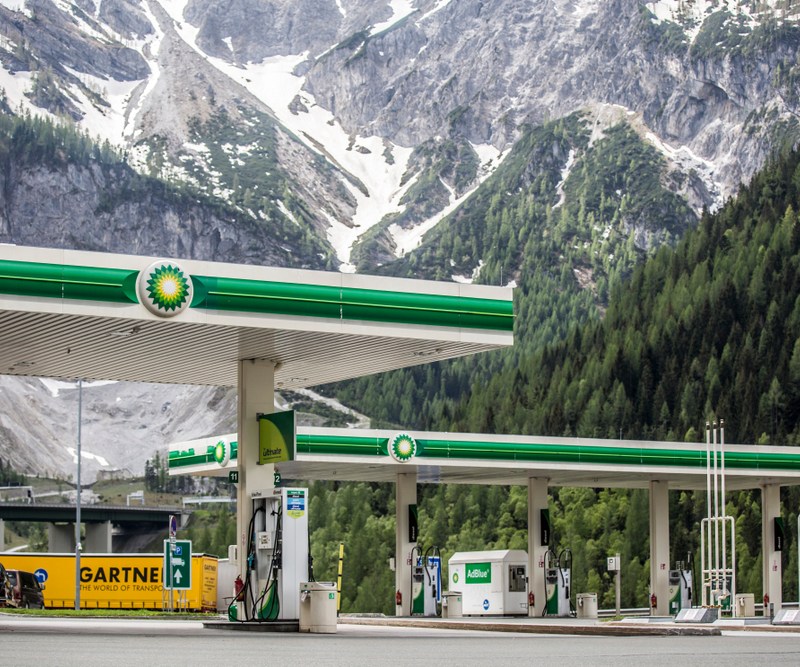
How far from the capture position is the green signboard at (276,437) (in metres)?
29.3

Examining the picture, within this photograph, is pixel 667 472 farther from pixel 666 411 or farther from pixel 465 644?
pixel 666 411

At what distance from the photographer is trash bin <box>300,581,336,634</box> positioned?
2825cm

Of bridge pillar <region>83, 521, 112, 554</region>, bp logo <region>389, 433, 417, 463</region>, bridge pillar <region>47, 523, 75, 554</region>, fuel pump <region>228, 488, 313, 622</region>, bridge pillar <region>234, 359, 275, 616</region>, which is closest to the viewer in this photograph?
fuel pump <region>228, 488, 313, 622</region>

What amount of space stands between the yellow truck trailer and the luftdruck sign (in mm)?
9361

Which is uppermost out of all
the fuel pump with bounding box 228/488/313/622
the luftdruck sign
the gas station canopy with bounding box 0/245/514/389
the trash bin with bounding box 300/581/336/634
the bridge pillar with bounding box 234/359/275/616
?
the gas station canopy with bounding box 0/245/514/389

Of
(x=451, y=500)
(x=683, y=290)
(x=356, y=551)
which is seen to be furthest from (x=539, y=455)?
(x=683, y=290)

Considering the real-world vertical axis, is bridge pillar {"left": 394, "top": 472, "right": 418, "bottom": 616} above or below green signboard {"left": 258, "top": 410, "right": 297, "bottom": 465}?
below

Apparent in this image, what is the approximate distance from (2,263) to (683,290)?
136m

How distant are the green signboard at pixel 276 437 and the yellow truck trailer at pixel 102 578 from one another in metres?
27.1

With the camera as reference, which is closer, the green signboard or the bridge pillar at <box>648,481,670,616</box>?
the green signboard

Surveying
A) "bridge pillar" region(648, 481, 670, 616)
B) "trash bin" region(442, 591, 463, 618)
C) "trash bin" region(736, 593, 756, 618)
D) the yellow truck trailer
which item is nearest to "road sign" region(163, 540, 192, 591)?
"trash bin" region(442, 591, 463, 618)

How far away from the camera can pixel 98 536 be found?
5448 inches

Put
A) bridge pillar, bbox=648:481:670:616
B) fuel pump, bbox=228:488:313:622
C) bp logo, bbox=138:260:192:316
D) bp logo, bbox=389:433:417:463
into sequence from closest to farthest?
1. bp logo, bbox=138:260:192:316
2. fuel pump, bbox=228:488:313:622
3. bp logo, bbox=389:433:417:463
4. bridge pillar, bbox=648:481:670:616

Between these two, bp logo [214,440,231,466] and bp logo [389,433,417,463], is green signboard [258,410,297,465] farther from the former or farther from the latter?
bp logo [389,433,417,463]
